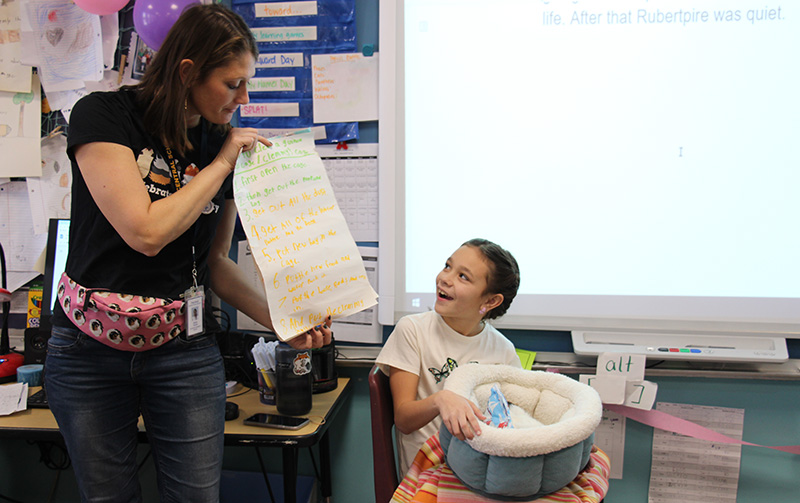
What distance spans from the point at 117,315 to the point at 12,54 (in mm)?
1700

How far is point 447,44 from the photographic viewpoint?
1.87 metres

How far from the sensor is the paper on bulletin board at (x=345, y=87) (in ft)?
6.29

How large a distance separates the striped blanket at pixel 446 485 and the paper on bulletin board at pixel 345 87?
120cm

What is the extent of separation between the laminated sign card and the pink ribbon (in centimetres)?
118

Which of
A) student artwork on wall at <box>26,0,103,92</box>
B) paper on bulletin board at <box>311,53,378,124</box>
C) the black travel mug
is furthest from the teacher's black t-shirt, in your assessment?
student artwork on wall at <box>26,0,103,92</box>

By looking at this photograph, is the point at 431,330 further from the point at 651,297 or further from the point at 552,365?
the point at 651,297

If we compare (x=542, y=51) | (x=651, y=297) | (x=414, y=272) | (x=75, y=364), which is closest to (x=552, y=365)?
(x=651, y=297)

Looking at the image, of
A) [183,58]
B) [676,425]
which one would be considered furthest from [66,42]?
[676,425]

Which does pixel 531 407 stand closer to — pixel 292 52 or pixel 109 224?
pixel 109 224

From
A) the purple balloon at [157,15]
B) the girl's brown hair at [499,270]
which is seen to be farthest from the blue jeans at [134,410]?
the purple balloon at [157,15]

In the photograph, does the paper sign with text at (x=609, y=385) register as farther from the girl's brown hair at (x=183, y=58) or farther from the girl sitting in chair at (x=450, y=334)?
the girl's brown hair at (x=183, y=58)

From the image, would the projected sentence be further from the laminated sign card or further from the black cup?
the black cup

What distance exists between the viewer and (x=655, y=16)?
1771 mm

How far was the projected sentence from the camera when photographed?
1.74 meters
